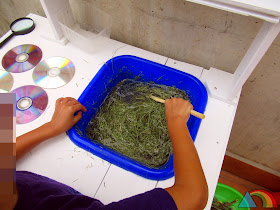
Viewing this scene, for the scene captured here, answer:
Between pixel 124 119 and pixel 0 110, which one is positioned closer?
pixel 0 110

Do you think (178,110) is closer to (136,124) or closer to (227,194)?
(136,124)

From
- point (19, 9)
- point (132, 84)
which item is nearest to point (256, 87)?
point (132, 84)

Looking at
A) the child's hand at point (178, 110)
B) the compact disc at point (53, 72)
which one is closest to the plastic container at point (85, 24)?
the compact disc at point (53, 72)

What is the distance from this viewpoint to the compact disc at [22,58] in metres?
0.95

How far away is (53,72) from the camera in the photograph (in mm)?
931

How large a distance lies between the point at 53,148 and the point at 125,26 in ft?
1.98

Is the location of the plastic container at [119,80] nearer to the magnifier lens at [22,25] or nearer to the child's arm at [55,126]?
the child's arm at [55,126]

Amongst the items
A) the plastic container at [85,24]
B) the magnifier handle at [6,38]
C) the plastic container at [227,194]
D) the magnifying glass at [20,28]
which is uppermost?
the plastic container at [85,24]

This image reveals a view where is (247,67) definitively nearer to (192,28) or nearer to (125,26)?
(192,28)

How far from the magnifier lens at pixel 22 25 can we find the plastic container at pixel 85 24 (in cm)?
24

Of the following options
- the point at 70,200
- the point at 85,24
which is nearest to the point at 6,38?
the point at 85,24

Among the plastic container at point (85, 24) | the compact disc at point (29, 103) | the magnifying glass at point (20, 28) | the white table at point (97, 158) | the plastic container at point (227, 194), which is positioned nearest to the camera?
the white table at point (97, 158)

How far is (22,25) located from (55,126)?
2.18 ft

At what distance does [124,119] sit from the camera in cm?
93
